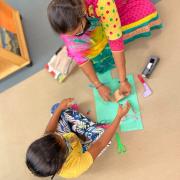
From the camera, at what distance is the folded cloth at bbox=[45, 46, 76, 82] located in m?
1.37

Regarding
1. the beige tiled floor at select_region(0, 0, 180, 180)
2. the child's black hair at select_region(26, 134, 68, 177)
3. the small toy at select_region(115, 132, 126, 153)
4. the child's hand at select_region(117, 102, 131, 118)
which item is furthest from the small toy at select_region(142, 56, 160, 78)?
the child's black hair at select_region(26, 134, 68, 177)

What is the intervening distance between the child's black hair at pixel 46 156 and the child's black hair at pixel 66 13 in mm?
331

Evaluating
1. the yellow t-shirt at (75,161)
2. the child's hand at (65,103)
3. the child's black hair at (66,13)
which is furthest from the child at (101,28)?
the yellow t-shirt at (75,161)

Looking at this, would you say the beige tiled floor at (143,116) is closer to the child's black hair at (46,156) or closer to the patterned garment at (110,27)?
the patterned garment at (110,27)

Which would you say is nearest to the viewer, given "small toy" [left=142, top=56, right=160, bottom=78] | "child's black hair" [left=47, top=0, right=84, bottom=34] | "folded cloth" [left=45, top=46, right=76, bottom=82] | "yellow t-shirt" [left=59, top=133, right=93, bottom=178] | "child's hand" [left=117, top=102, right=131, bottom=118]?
"child's black hair" [left=47, top=0, right=84, bottom=34]

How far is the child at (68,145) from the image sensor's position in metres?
0.90

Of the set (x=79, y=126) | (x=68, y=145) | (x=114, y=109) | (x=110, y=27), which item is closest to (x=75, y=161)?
(x=68, y=145)

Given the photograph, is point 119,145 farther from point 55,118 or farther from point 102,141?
point 55,118

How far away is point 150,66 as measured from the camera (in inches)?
50.1

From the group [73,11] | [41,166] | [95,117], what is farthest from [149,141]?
[73,11]

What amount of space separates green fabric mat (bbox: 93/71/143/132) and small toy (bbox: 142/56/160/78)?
0.06 m

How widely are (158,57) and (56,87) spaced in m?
0.46

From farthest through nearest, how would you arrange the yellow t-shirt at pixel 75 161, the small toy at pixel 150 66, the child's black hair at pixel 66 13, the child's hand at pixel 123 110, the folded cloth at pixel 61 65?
the folded cloth at pixel 61 65 < the small toy at pixel 150 66 < the child's hand at pixel 123 110 < the yellow t-shirt at pixel 75 161 < the child's black hair at pixel 66 13

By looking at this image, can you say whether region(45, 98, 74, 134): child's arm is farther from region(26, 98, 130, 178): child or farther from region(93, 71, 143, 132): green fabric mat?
region(93, 71, 143, 132): green fabric mat
